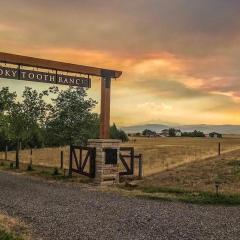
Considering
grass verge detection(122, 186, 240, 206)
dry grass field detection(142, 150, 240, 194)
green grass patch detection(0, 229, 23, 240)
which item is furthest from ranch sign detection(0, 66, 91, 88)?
green grass patch detection(0, 229, 23, 240)

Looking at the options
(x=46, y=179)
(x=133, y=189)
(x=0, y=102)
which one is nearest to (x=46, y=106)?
(x=0, y=102)

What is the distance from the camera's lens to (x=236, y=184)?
940 inches

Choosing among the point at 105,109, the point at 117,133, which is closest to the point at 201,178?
the point at 105,109

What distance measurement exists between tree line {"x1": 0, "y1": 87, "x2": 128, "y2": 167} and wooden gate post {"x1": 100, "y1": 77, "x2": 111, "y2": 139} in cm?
656

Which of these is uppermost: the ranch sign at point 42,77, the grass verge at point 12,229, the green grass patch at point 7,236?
the ranch sign at point 42,77

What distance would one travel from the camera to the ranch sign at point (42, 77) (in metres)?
24.8

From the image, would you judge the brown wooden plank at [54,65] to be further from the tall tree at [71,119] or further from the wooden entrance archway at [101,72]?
the tall tree at [71,119]

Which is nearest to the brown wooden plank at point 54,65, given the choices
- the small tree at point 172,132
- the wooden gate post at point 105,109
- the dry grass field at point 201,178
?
the wooden gate post at point 105,109

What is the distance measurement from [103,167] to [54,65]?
6.52 m

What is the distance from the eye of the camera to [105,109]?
27.7 metres

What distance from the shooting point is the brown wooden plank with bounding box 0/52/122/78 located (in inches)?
989

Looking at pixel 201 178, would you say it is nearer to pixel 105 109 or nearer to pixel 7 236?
pixel 105 109

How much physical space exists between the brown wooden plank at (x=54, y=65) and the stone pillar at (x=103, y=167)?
14.1ft

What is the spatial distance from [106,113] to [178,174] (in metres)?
6.07
